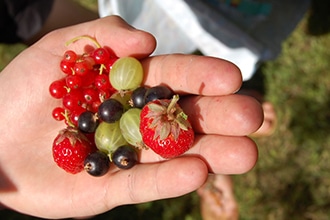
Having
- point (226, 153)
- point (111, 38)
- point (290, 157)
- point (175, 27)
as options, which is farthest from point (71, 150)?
point (290, 157)

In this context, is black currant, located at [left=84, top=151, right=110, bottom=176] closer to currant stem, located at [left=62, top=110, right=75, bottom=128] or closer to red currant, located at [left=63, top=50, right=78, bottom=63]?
currant stem, located at [left=62, top=110, right=75, bottom=128]

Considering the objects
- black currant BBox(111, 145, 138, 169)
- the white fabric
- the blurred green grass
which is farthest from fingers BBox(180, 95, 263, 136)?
the blurred green grass

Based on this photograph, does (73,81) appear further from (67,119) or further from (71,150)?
(71,150)

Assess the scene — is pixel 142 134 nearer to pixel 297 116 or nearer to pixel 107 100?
pixel 107 100

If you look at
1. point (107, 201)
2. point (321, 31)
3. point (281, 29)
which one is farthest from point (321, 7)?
point (107, 201)

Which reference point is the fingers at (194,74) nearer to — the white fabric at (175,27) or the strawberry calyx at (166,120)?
the strawberry calyx at (166,120)

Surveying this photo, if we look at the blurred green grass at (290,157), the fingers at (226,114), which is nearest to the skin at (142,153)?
the fingers at (226,114)
